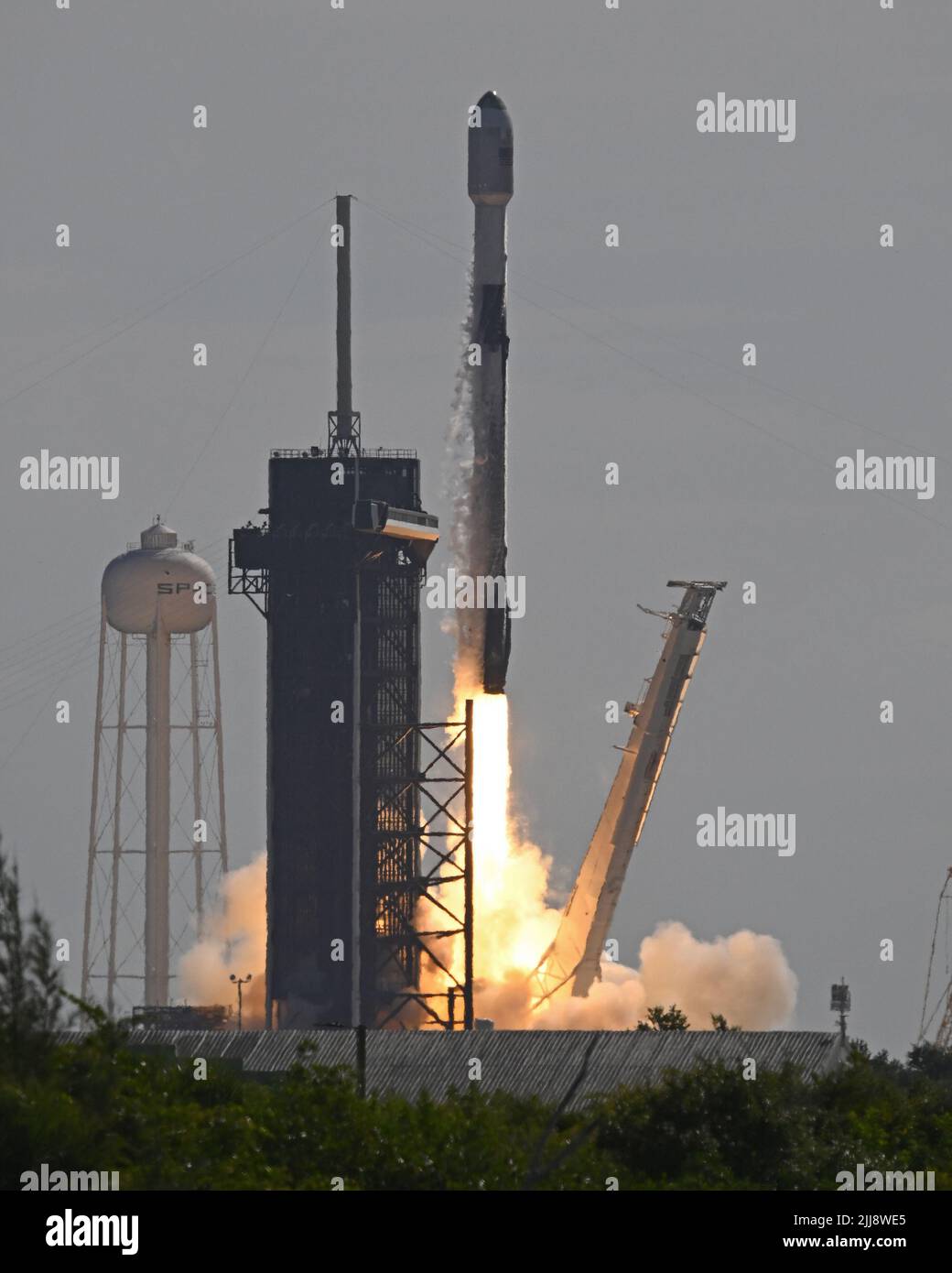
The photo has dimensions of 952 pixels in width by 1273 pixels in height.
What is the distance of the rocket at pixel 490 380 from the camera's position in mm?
134625

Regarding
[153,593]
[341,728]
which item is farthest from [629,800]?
[153,593]

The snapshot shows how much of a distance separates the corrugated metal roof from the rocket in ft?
98.9

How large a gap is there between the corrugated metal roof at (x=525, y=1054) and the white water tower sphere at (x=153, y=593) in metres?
63.5

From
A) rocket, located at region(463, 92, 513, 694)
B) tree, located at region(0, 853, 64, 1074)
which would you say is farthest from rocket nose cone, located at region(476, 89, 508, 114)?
tree, located at region(0, 853, 64, 1074)

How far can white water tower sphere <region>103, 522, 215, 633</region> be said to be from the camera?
16975 cm

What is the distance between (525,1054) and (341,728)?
38.8m

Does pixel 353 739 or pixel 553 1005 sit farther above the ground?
pixel 353 739

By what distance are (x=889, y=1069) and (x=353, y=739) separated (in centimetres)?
3691

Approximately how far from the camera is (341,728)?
141 meters

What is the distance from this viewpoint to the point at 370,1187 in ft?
229

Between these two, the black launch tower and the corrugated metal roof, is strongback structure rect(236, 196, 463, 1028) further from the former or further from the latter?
the corrugated metal roof
